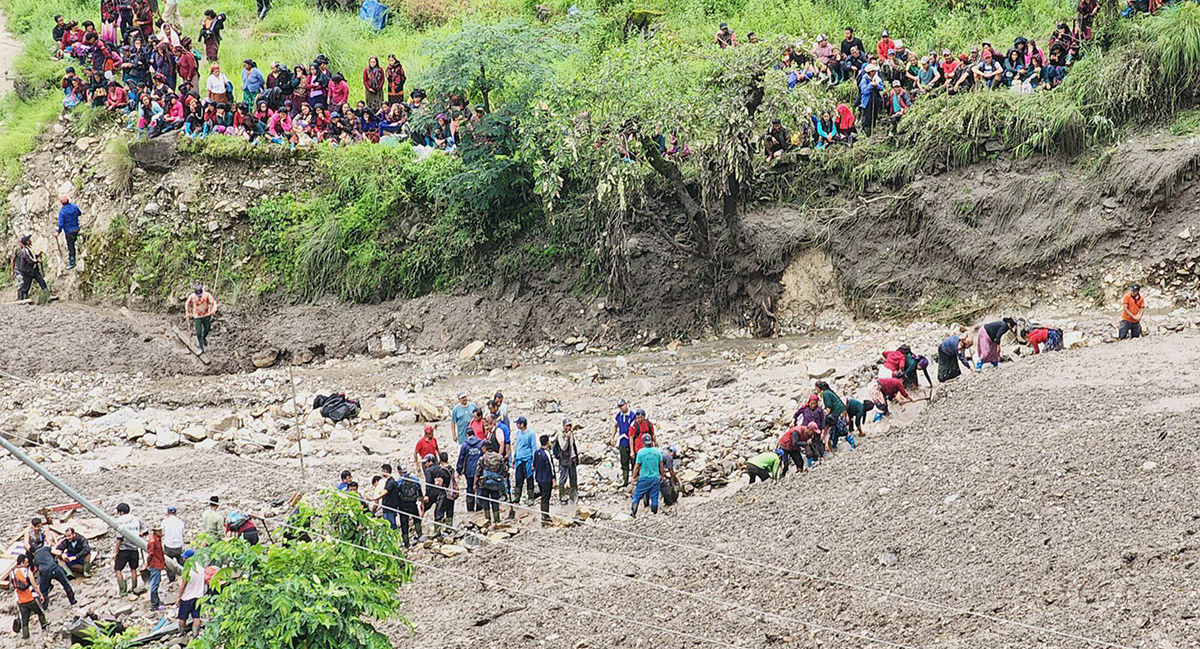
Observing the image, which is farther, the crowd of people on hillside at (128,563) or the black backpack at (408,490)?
the black backpack at (408,490)

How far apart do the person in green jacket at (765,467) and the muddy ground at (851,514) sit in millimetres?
266

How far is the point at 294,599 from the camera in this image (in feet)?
33.3

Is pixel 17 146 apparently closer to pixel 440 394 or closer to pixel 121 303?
pixel 121 303

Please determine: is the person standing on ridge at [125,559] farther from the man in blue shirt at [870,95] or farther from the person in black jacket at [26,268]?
the man in blue shirt at [870,95]

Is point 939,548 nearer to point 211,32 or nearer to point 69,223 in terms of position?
point 69,223

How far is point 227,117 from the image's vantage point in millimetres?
27969

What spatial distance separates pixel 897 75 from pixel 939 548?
44.0 feet

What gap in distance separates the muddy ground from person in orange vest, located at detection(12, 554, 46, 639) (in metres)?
0.46

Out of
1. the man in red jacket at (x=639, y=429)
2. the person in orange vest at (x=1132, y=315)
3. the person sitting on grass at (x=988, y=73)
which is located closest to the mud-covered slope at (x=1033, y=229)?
the person sitting on grass at (x=988, y=73)

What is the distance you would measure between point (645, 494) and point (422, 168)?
1207 centimetres

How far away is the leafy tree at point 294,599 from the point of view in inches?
398

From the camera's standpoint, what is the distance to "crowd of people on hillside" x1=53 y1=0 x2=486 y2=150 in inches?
1091

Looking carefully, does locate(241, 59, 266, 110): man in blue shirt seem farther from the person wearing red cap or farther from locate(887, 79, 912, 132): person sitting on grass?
the person wearing red cap

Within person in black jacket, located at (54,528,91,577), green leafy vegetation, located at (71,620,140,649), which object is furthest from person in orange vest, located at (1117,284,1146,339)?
person in black jacket, located at (54,528,91,577)
